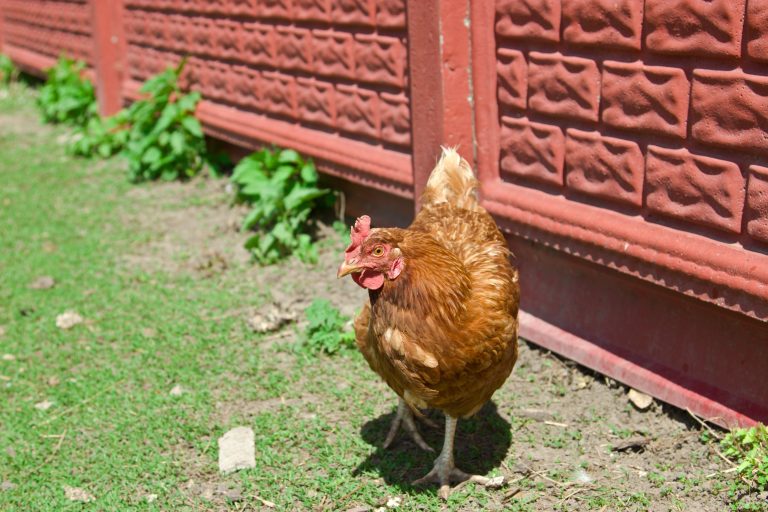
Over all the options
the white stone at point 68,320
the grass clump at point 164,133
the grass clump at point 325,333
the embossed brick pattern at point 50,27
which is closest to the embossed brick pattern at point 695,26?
the grass clump at point 325,333

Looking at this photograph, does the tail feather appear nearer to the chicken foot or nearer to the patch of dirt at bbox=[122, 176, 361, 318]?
the chicken foot

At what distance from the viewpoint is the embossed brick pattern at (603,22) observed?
3.66 meters

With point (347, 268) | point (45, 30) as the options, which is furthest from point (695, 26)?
point (45, 30)

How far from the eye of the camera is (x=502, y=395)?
14.4ft

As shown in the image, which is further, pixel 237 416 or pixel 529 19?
pixel 237 416

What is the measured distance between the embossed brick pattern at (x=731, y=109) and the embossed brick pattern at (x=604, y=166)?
378 millimetres

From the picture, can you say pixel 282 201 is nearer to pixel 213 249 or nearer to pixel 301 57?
pixel 213 249

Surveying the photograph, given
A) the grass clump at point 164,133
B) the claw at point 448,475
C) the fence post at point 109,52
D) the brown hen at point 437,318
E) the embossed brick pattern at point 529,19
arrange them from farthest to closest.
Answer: the fence post at point 109,52, the grass clump at point 164,133, the embossed brick pattern at point 529,19, the claw at point 448,475, the brown hen at point 437,318

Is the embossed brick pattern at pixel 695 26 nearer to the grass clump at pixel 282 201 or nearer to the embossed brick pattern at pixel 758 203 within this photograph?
the embossed brick pattern at pixel 758 203

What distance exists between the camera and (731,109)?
335cm

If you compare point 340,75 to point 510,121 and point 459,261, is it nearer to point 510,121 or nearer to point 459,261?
point 510,121

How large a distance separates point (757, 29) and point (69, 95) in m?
8.53

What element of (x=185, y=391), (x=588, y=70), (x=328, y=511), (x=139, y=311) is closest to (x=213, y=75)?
(x=139, y=311)

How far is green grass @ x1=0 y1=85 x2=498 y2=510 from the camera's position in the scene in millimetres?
3900
